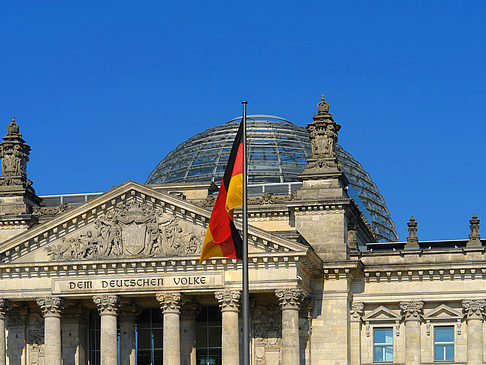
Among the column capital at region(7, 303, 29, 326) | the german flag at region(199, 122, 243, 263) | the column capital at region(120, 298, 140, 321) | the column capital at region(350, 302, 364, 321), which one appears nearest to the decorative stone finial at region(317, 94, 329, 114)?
the column capital at region(350, 302, 364, 321)

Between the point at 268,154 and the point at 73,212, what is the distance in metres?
24.9

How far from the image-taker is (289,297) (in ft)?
236

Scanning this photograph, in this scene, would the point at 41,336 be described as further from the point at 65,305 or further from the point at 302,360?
the point at 302,360

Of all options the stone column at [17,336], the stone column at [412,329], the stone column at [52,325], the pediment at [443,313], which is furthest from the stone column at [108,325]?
the pediment at [443,313]

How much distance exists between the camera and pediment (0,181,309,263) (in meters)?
73.9

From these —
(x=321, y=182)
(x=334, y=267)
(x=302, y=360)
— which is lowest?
(x=302, y=360)

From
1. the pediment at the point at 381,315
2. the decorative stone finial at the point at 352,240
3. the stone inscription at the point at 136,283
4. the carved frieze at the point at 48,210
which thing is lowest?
the pediment at the point at 381,315

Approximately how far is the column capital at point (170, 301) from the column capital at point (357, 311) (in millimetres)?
11537

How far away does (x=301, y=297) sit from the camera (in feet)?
239

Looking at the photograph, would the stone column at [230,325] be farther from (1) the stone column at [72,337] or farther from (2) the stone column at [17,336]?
(2) the stone column at [17,336]

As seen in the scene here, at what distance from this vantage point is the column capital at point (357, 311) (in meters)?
77.2

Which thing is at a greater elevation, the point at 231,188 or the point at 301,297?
the point at 231,188

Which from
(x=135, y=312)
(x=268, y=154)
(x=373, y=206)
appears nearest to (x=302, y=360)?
(x=135, y=312)

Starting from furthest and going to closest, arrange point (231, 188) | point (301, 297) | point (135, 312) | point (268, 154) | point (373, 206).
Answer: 1. point (373, 206)
2. point (268, 154)
3. point (135, 312)
4. point (301, 297)
5. point (231, 188)
